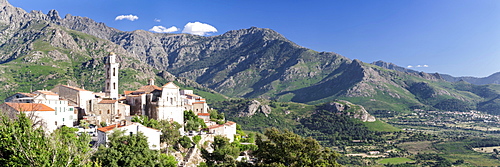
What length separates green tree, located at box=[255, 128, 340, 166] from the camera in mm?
40341

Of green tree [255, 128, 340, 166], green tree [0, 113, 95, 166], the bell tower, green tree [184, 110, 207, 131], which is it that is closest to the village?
the bell tower

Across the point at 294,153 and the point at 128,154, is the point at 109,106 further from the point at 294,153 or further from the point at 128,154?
the point at 294,153

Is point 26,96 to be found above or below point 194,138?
above

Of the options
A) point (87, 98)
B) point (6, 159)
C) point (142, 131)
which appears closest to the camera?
point (6, 159)

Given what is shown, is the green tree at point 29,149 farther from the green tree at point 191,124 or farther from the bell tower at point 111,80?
the bell tower at point 111,80

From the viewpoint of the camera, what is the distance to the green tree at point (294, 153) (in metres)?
40.3

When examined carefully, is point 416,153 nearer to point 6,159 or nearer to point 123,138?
point 123,138

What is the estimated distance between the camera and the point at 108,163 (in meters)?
40.4

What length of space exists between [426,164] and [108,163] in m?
146

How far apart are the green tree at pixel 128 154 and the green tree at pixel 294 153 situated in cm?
1444

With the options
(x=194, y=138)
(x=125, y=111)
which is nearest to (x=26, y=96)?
(x=125, y=111)

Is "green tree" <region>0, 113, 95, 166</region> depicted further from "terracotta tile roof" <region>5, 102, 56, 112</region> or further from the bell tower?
the bell tower

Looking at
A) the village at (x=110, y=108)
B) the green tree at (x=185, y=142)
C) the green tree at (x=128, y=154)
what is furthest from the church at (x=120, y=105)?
the green tree at (x=128, y=154)

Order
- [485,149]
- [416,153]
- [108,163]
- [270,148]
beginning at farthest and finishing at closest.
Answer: [485,149]
[416,153]
[270,148]
[108,163]
